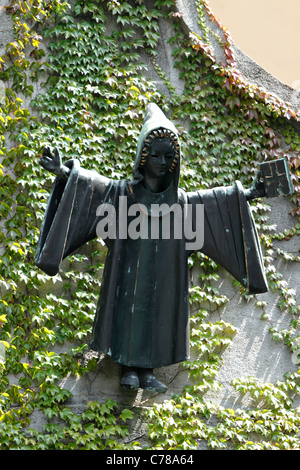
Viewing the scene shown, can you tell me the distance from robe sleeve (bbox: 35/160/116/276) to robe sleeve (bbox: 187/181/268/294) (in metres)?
0.66

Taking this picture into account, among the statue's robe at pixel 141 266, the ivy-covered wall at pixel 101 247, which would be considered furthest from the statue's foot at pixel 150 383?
the ivy-covered wall at pixel 101 247

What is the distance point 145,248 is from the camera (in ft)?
17.5

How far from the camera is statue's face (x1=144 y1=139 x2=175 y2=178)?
527 centimetres

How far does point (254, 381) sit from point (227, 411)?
351 millimetres

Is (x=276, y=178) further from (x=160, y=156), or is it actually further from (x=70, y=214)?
(x=70, y=214)

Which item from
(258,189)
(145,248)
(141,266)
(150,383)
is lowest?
(150,383)

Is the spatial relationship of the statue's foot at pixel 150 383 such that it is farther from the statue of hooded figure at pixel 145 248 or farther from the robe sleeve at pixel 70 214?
the robe sleeve at pixel 70 214

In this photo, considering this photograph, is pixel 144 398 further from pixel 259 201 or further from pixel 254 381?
pixel 259 201

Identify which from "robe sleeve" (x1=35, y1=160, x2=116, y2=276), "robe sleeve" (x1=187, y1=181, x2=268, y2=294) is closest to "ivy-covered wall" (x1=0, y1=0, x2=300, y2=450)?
"robe sleeve" (x1=35, y1=160, x2=116, y2=276)

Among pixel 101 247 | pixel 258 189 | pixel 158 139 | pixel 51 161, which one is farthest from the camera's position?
pixel 101 247

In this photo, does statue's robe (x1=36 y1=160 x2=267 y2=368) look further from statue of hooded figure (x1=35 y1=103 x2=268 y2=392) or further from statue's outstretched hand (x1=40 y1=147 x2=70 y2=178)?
statue's outstretched hand (x1=40 y1=147 x2=70 y2=178)

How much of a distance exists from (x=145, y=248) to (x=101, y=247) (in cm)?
80

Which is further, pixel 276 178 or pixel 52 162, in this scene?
pixel 276 178

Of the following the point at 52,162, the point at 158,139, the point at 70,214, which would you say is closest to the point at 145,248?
the point at 70,214
